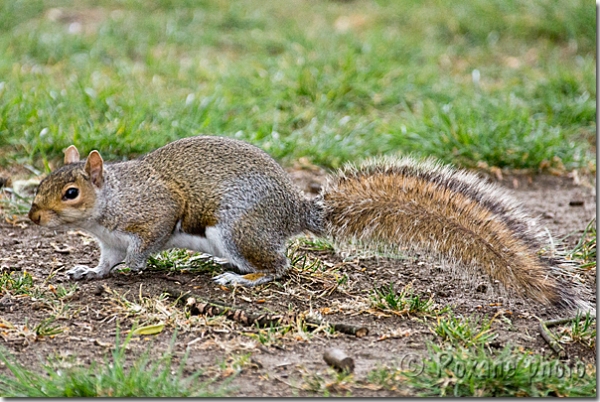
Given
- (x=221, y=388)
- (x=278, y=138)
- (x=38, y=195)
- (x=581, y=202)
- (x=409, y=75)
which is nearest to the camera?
(x=221, y=388)

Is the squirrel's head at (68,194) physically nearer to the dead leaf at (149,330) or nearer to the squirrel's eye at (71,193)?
the squirrel's eye at (71,193)

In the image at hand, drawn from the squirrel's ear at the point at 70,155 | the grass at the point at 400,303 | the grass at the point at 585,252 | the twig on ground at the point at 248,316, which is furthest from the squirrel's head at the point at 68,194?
the grass at the point at 585,252

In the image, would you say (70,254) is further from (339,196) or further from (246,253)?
(339,196)

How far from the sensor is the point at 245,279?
3.84m

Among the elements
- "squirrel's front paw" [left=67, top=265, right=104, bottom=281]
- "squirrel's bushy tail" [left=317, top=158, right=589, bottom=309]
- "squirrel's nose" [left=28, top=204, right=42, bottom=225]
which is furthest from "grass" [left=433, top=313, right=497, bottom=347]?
"squirrel's nose" [left=28, top=204, right=42, bottom=225]

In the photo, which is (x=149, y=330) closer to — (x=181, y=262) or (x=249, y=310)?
(x=249, y=310)

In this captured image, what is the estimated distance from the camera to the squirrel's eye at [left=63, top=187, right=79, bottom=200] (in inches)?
146

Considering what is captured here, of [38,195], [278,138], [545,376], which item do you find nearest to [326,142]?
[278,138]

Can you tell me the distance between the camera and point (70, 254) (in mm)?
4273

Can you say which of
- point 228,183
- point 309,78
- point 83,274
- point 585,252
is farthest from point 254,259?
point 309,78

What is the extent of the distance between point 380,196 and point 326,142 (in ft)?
6.41

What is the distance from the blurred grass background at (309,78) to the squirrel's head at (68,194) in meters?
1.42

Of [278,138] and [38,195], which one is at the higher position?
[38,195]

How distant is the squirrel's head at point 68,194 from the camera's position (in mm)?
3668
